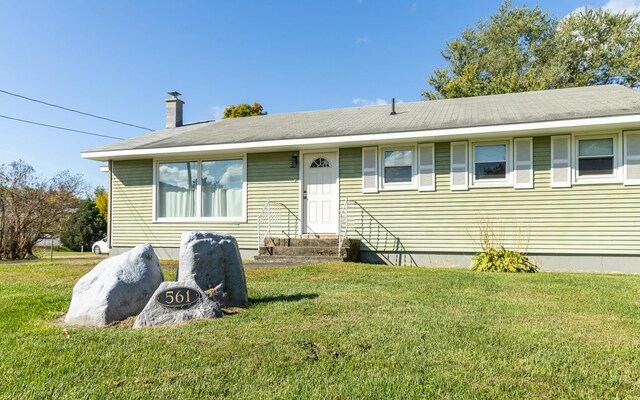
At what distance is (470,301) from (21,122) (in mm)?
22235

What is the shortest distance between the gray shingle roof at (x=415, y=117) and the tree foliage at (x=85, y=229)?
455 inches

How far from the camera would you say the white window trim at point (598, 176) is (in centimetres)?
833

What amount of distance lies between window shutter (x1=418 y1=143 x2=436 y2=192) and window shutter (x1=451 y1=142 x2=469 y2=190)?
402mm

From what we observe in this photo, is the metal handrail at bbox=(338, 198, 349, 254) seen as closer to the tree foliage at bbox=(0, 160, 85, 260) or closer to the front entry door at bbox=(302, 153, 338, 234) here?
the front entry door at bbox=(302, 153, 338, 234)

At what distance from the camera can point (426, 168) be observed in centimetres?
948

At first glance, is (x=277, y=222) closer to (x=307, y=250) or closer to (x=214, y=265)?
(x=307, y=250)

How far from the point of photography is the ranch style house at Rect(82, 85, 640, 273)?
8.45m

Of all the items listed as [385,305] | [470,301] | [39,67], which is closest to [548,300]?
[470,301]

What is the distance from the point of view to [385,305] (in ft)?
15.1

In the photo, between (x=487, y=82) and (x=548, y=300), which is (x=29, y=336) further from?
(x=487, y=82)

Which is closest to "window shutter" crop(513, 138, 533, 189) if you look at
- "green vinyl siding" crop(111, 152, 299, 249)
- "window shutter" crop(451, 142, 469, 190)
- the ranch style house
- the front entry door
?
the ranch style house

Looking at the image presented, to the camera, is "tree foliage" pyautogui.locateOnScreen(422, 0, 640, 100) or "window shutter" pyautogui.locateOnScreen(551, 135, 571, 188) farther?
"tree foliage" pyautogui.locateOnScreen(422, 0, 640, 100)

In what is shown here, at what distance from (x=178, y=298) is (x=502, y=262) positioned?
666 cm

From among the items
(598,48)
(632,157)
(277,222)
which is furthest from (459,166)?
(598,48)
